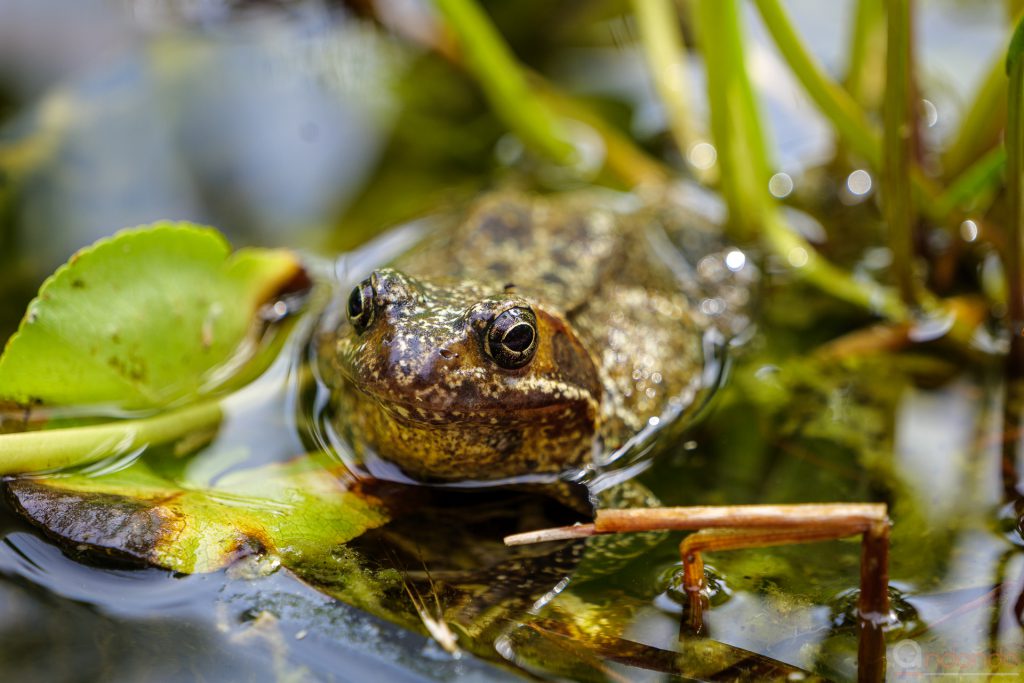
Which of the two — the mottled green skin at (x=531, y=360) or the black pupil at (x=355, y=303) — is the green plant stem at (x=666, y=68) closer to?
the mottled green skin at (x=531, y=360)

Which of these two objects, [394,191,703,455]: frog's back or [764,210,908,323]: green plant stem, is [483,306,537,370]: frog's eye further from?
[764,210,908,323]: green plant stem

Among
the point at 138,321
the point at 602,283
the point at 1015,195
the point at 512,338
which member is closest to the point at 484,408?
the point at 512,338

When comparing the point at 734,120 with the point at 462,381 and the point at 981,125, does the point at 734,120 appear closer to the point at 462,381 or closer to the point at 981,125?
the point at 981,125

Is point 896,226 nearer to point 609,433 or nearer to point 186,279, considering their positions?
point 609,433

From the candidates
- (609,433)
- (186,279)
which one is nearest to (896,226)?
(609,433)

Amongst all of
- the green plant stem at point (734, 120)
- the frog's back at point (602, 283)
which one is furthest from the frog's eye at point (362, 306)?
the green plant stem at point (734, 120)

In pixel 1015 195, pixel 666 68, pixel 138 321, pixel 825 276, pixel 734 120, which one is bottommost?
pixel 138 321
